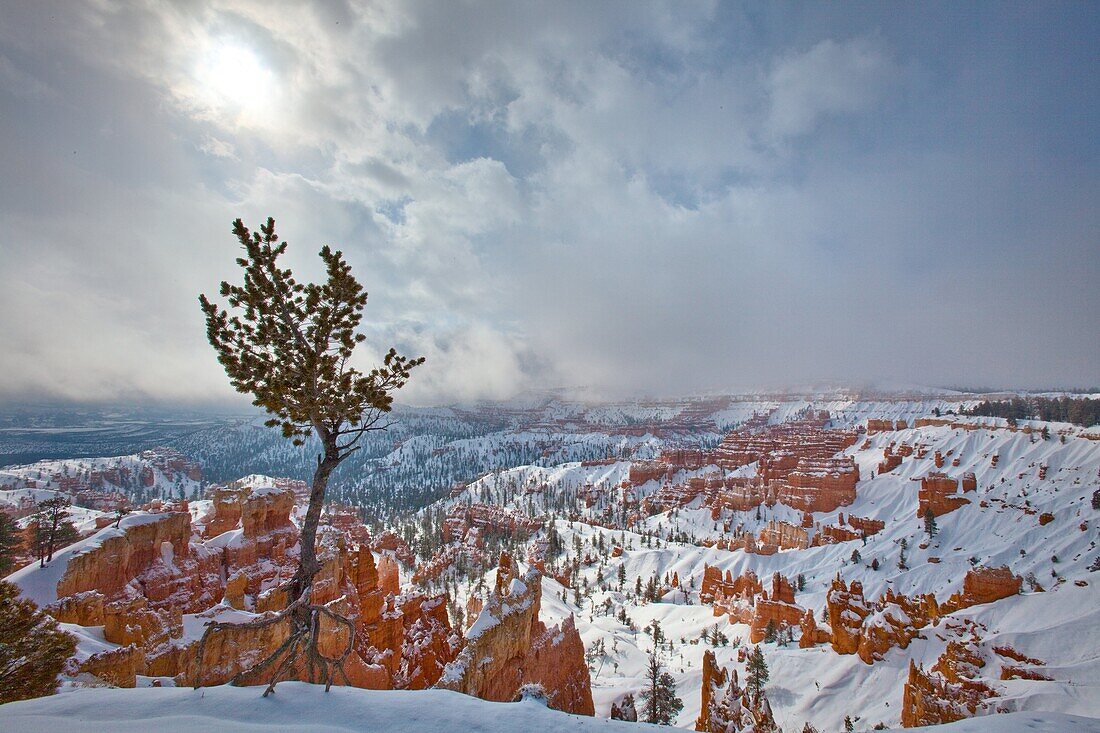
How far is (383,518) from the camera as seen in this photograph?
10025 cm

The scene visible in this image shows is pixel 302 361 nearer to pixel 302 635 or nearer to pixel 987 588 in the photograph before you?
pixel 302 635

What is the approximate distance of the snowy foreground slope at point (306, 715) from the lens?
13.6 ft

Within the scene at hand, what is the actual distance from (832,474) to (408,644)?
81918mm

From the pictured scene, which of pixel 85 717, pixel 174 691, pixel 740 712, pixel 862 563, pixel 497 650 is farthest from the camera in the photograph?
pixel 862 563

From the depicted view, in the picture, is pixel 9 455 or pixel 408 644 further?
pixel 9 455

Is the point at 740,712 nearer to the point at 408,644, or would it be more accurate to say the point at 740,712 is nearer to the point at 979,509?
the point at 408,644

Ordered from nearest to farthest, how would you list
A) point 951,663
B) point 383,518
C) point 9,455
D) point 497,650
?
point 497,650, point 951,663, point 383,518, point 9,455

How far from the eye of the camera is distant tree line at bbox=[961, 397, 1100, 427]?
89.1 metres

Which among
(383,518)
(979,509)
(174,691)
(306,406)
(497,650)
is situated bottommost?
(383,518)

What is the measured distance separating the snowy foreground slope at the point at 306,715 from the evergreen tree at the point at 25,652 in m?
4.55

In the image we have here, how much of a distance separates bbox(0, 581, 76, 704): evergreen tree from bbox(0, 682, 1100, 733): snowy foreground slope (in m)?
4.55

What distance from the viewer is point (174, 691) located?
16.5 ft

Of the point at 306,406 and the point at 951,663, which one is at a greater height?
the point at 306,406

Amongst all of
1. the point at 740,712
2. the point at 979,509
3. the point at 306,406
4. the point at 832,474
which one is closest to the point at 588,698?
the point at 740,712
